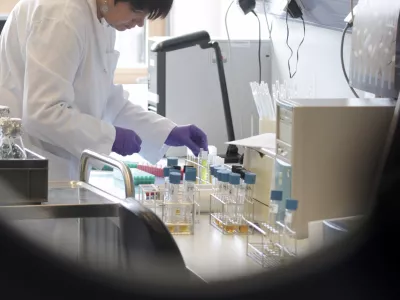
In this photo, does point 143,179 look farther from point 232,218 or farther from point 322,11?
point 322,11

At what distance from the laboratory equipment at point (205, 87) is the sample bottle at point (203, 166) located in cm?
58

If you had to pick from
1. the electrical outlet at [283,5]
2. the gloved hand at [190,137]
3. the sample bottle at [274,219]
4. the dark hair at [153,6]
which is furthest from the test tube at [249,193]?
the electrical outlet at [283,5]

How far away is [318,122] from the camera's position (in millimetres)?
1180

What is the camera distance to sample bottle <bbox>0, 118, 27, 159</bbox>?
42.9 inches

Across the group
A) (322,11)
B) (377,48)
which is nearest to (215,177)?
(377,48)

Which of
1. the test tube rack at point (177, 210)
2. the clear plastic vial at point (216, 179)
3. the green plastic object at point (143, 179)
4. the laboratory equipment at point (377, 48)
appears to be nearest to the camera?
the laboratory equipment at point (377, 48)

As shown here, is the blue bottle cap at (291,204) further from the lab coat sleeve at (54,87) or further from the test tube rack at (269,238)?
the lab coat sleeve at (54,87)

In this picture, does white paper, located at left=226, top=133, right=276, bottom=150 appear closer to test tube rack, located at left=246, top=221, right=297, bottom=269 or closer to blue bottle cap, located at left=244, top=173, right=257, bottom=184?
blue bottle cap, located at left=244, top=173, right=257, bottom=184

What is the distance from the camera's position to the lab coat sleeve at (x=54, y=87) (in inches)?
62.7

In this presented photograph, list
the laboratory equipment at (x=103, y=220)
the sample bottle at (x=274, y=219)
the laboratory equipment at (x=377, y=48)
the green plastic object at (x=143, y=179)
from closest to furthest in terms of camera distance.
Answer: the laboratory equipment at (x=103, y=220) < the sample bottle at (x=274, y=219) < the laboratory equipment at (x=377, y=48) < the green plastic object at (x=143, y=179)

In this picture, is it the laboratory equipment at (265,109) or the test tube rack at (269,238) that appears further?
the laboratory equipment at (265,109)

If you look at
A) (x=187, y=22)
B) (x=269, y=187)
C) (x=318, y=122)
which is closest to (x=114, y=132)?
(x=269, y=187)

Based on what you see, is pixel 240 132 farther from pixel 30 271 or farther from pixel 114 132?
pixel 30 271

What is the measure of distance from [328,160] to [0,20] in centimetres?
165
